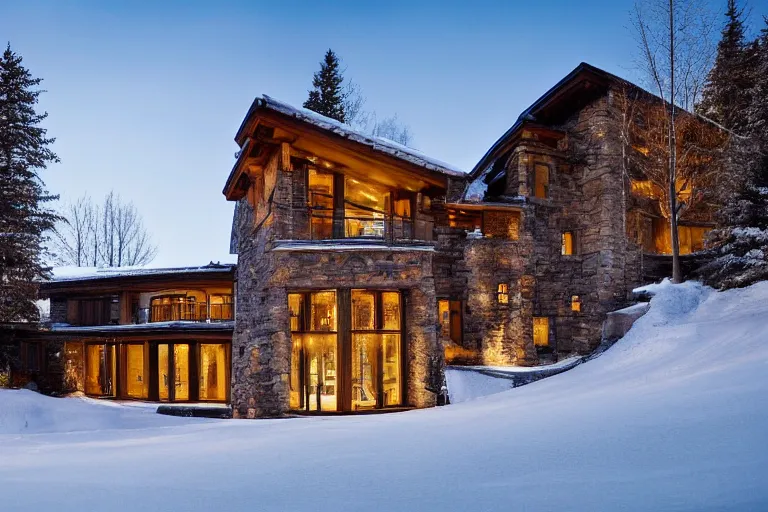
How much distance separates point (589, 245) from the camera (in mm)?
24578

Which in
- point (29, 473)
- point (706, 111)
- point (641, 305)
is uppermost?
point (706, 111)

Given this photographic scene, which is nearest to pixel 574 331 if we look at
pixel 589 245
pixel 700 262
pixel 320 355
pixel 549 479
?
pixel 589 245

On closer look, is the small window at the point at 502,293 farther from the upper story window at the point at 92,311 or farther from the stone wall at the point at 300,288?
the upper story window at the point at 92,311

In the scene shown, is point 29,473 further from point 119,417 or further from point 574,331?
point 574,331

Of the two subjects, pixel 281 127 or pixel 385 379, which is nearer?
pixel 281 127

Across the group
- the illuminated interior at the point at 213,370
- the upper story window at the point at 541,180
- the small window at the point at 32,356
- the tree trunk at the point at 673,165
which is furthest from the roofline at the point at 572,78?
the small window at the point at 32,356

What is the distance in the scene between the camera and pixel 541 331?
24312 millimetres

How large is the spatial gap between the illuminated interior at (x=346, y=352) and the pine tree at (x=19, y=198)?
13.6 meters

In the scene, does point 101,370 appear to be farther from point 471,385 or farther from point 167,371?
point 471,385

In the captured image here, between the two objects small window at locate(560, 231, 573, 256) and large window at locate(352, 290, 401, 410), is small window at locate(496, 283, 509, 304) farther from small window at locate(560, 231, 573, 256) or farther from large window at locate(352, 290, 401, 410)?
large window at locate(352, 290, 401, 410)

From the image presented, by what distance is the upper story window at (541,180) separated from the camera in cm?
2489

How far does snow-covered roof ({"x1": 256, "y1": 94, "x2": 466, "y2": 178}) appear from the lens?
1652 centimetres

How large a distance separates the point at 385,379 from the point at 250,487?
39.9 feet

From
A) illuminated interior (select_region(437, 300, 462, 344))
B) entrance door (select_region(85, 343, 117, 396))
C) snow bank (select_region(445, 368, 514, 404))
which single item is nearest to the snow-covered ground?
snow bank (select_region(445, 368, 514, 404))
